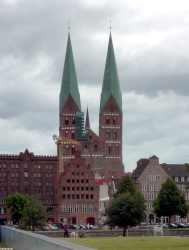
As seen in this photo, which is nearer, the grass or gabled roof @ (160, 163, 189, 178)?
the grass

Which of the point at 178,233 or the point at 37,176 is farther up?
the point at 37,176

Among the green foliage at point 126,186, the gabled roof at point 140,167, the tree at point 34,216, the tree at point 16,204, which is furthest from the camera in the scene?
the gabled roof at point 140,167

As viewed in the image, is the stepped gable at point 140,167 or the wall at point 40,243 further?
the stepped gable at point 140,167

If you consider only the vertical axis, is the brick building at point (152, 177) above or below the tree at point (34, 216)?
above

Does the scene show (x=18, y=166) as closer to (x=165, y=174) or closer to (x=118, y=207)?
(x=165, y=174)

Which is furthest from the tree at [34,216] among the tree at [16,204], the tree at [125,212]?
the tree at [16,204]

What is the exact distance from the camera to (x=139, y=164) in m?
151

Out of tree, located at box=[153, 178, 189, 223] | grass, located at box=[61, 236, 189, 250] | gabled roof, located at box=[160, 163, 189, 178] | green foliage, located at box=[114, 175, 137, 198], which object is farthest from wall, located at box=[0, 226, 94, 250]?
gabled roof, located at box=[160, 163, 189, 178]

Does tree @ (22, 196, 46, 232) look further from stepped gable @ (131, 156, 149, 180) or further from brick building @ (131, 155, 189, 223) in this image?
stepped gable @ (131, 156, 149, 180)

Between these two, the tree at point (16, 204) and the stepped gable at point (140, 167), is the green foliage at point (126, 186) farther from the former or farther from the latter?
the stepped gable at point (140, 167)

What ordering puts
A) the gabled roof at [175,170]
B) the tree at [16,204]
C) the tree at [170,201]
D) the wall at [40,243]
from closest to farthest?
1. the wall at [40,243]
2. the tree at [170,201]
3. the tree at [16,204]
4. the gabled roof at [175,170]

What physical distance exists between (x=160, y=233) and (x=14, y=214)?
209 feet

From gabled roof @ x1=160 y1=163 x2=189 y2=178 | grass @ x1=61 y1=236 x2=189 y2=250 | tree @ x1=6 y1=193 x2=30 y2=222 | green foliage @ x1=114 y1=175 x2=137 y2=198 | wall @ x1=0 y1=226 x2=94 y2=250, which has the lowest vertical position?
grass @ x1=61 y1=236 x2=189 y2=250

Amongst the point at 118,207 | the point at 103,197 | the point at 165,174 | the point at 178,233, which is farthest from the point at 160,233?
the point at 103,197
